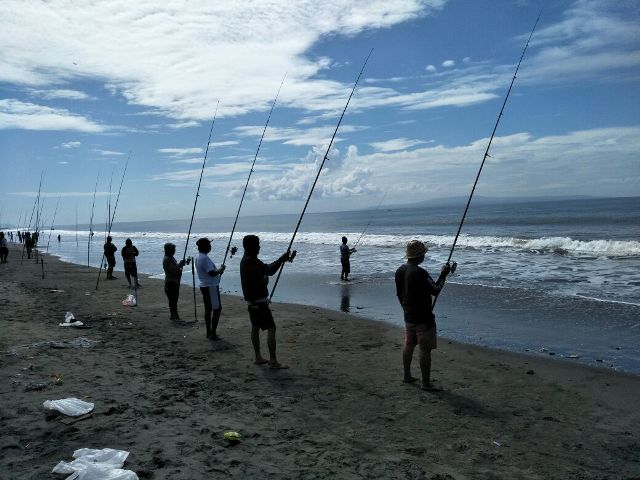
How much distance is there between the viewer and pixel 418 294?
5.54 metres

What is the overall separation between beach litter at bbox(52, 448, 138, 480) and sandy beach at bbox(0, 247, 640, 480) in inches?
4.6

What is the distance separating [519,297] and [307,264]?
12552 mm

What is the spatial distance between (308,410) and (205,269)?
3.65 metres

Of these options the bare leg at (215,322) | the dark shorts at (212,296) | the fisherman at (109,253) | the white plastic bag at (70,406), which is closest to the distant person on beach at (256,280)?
the dark shorts at (212,296)

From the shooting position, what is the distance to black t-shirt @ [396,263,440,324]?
5.51 metres

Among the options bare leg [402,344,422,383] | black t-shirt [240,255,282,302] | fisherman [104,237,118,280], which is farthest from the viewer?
fisherman [104,237,118,280]

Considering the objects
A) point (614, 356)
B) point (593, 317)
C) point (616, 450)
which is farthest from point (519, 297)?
point (616, 450)

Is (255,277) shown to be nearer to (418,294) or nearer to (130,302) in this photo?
(418,294)

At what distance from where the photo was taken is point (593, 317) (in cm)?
1002

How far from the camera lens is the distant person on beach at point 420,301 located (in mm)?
5512

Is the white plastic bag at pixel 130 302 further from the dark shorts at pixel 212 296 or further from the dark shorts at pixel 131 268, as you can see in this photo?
the dark shorts at pixel 212 296

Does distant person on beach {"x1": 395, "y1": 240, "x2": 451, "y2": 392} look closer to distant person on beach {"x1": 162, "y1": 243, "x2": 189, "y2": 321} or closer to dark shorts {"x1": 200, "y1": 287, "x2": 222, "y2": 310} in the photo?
dark shorts {"x1": 200, "y1": 287, "x2": 222, "y2": 310}

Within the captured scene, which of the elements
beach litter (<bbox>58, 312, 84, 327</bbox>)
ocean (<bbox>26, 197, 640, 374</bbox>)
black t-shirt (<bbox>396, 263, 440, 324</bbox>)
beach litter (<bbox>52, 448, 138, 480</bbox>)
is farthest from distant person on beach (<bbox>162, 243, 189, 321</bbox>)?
beach litter (<bbox>52, 448, 138, 480</bbox>)

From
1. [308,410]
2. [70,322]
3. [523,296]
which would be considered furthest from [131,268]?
[523,296]
